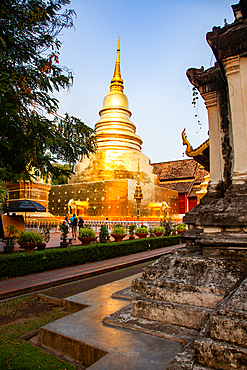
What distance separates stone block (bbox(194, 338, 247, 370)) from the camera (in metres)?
1.78

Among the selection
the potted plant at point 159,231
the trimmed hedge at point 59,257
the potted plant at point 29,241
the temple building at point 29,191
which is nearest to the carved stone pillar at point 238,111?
the trimmed hedge at point 59,257

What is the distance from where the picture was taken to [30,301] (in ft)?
14.4

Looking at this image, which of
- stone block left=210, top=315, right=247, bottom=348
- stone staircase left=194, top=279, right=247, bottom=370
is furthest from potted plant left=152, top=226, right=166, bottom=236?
stone block left=210, top=315, right=247, bottom=348

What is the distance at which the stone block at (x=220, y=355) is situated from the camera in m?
1.78

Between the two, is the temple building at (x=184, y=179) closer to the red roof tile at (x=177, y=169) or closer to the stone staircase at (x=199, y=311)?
the red roof tile at (x=177, y=169)

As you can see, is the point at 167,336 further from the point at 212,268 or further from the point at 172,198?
the point at 172,198

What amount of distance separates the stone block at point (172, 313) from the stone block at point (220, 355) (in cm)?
59

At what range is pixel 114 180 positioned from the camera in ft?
66.6

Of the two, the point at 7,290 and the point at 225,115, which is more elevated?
the point at 225,115

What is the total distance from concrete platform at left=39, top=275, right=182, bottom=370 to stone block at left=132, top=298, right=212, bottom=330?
27 cm

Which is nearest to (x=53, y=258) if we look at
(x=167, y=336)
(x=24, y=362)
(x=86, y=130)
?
(x=86, y=130)

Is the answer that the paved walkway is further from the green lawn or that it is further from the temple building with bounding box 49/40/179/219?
the temple building with bounding box 49/40/179/219

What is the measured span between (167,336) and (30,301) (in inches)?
112

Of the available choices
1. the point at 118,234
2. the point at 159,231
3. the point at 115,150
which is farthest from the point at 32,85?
the point at 115,150
